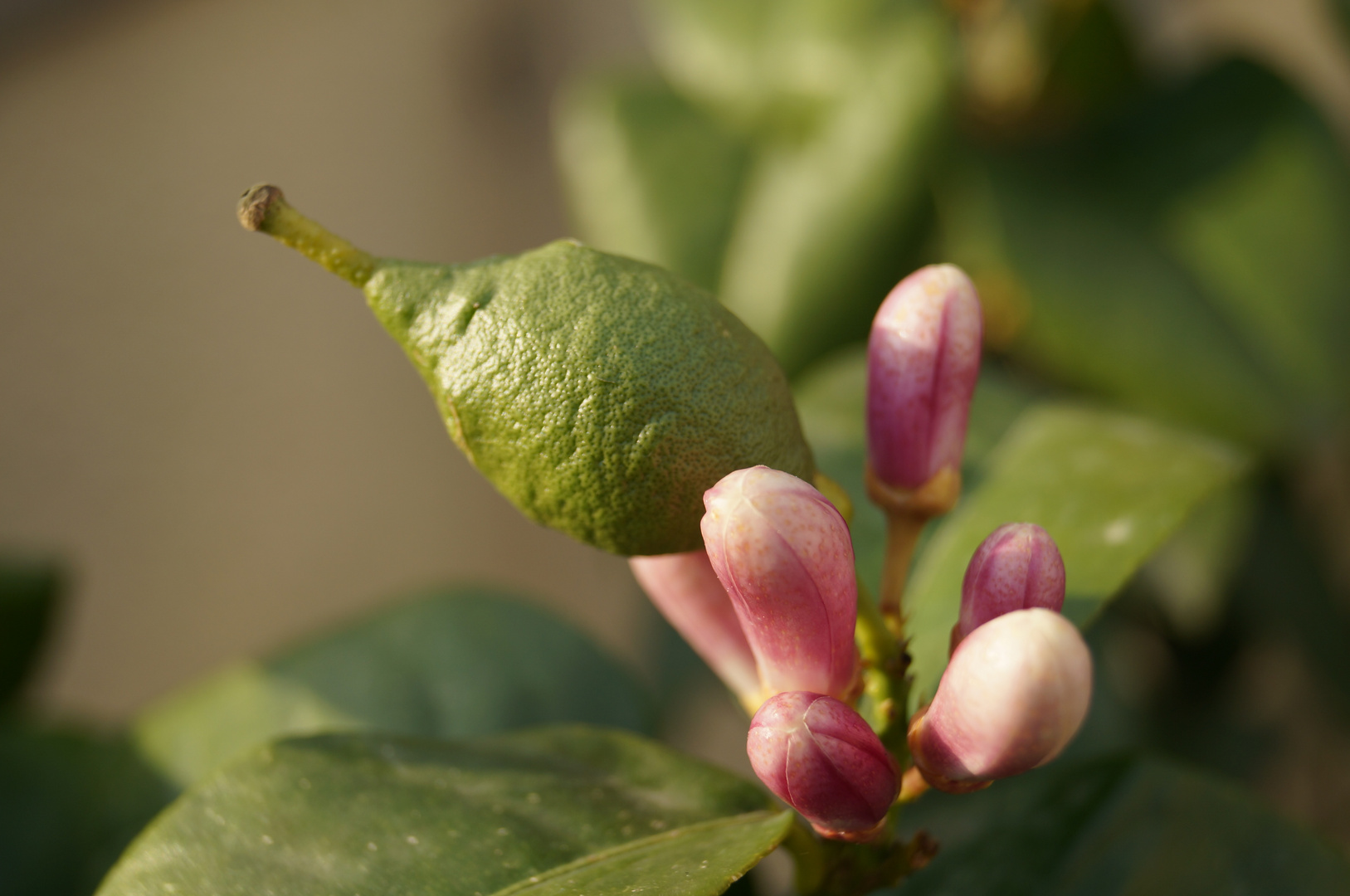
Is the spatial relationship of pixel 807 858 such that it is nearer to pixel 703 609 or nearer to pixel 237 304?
pixel 703 609

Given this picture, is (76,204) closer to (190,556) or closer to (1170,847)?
(190,556)

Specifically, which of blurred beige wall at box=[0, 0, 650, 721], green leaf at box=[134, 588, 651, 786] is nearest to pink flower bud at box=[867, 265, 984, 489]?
green leaf at box=[134, 588, 651, 786]

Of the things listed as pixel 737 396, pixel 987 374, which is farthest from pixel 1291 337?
pixel 737 396

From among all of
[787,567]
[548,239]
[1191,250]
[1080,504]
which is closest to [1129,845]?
[1080,504]

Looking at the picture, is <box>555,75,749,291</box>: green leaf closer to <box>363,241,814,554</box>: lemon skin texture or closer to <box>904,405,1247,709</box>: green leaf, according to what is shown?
<box>904,405,1247,709</box>: green leaf

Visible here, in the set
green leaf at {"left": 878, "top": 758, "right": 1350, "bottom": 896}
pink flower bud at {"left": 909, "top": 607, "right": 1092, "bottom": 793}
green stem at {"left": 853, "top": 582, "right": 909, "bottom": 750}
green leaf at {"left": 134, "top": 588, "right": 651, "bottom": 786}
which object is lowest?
green leaf at {"left": 878, "top": 758, "right": 1350, "bottom": 896}

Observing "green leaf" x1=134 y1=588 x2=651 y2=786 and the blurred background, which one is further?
the blurred background

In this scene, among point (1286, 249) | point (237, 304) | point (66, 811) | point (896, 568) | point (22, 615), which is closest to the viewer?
point (896, 568)
